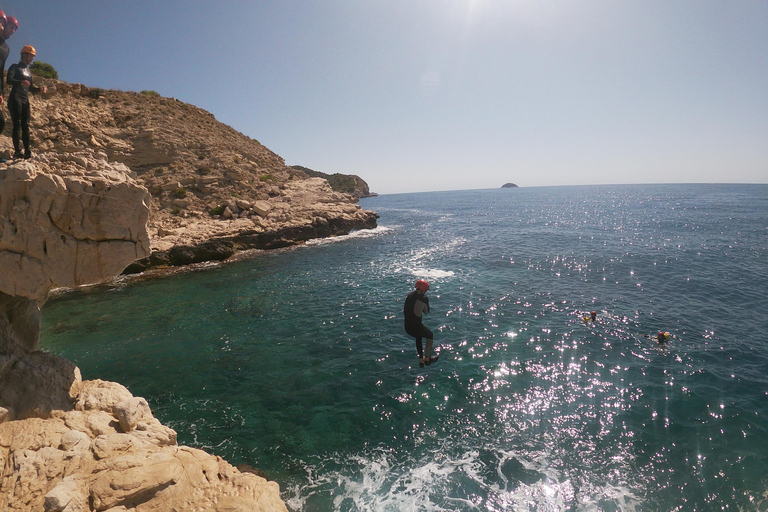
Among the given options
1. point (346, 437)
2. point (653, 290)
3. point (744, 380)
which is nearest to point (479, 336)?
point (346, 437)

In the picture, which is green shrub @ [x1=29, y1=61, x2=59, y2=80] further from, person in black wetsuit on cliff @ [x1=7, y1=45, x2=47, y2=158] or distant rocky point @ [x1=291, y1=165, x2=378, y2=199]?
distant rocky point @ [x1=291, y1=165, x2=378, y2=199]

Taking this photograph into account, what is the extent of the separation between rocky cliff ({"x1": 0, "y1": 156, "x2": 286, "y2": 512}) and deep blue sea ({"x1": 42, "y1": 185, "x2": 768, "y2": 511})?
2617mm

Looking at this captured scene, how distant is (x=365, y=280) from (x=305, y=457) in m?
15.8

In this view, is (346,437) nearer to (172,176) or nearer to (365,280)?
(365,280)

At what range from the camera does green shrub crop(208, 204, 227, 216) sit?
115ft

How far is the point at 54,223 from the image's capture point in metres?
6.70

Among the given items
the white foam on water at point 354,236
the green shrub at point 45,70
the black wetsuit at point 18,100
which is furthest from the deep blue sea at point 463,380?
the green shrub at point 45,70

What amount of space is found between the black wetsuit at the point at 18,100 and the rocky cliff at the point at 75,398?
155 cm

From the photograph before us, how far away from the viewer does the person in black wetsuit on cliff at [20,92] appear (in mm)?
7254

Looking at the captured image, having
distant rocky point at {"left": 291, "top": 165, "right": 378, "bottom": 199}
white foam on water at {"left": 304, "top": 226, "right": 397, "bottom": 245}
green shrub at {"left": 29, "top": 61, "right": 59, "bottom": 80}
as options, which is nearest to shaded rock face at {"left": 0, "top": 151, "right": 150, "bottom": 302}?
white foam on water at {"left": 304, "top": 226, "right": 397, "bottom": 245}

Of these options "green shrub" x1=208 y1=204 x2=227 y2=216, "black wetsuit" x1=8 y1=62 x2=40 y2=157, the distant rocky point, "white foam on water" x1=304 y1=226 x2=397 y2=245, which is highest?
the distant rocky point

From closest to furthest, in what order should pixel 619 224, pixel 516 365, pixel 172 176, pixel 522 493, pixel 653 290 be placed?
pixel 522 493 < pixel 516 365 < pixel 653 290 < pixel 172 176 < pixel 619 224

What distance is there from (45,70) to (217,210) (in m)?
27.5

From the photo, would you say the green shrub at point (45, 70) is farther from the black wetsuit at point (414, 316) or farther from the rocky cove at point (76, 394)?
the black wetsuit at point (414, 316)
